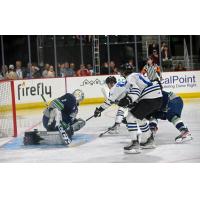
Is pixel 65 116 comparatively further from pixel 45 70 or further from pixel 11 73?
pixel 11 73

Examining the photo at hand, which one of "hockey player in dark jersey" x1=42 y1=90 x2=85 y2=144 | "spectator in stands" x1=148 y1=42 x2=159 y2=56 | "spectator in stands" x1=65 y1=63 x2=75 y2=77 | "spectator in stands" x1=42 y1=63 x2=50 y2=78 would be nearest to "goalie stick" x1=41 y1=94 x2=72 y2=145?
"hockey player in dark jersey" x1=42 y1=90 x2=85 y2=144


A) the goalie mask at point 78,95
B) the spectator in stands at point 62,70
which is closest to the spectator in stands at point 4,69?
the spectator in stands at point 62,70

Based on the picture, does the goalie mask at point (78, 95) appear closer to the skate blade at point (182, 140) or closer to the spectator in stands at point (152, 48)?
the spectator in stands at point (152, 48)

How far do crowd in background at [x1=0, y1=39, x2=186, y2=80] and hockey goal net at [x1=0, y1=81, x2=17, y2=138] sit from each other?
9 centimetres

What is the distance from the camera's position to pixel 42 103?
6547 millimetres

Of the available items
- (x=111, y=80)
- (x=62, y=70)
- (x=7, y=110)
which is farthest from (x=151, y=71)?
(x=7, y=110)

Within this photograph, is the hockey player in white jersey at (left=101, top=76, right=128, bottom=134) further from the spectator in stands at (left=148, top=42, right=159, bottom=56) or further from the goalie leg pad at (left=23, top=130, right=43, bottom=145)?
the goalie leg pad at (left=23, top=130, right=43, bottom=145)

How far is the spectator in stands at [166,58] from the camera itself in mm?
6488

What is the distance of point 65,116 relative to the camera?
262 inches

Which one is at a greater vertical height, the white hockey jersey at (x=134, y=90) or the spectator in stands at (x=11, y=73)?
the spectator in stands at (x=11, y=73)

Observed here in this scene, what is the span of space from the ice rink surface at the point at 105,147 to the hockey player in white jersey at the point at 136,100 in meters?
0.06

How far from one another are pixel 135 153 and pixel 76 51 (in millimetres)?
862
